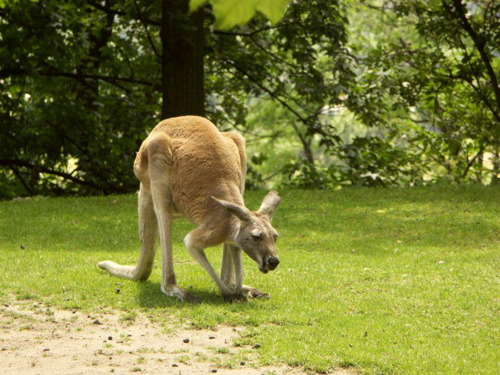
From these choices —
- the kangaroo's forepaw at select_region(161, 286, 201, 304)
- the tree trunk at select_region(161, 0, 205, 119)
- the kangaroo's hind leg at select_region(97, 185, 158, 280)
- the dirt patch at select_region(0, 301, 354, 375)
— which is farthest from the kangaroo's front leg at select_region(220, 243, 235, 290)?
the tree trunk at select_region(161, 0, 205, 119)

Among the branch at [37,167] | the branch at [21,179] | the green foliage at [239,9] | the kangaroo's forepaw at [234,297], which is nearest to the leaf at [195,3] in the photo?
the green foliage at [239,9]

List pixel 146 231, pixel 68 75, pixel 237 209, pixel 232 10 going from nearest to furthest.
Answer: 1. pixel 232 10
2. pixel 237 209
3. pixel 146 231
4. pixel 68 75

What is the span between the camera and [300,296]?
6.70 m

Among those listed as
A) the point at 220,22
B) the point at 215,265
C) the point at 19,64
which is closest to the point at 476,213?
the point at 215,265

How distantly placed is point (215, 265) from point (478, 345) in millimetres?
3294

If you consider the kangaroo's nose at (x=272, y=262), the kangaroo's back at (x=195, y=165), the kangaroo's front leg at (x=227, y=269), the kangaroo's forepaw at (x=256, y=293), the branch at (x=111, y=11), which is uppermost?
the branch at (x=111, y=11)

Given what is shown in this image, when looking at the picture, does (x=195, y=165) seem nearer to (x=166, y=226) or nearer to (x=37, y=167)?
(x=166, y=226)

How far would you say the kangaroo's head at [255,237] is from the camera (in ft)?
18.7

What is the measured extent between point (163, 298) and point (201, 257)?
0.55 metres

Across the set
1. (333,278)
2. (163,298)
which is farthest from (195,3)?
(333,278)

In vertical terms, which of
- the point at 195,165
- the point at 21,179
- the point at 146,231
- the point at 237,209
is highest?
the point at 195,165

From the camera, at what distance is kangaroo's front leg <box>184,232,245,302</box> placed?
19.8 feet

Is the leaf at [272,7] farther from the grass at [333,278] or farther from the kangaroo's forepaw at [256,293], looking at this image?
the kangaroo's forepaw at [256,293]

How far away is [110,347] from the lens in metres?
5.20
